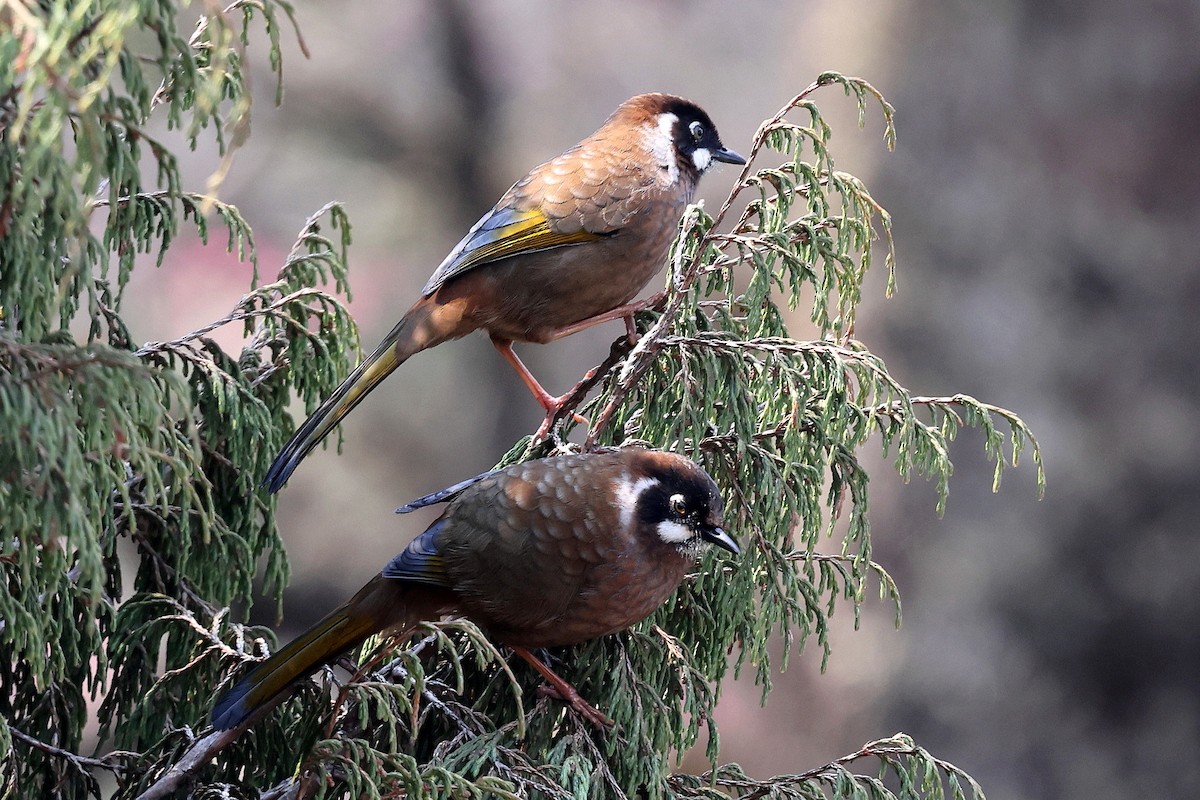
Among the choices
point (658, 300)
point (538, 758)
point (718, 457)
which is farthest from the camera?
point (658, 300)

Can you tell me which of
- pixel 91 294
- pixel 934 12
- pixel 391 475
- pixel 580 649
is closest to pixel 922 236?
pixel 934 12

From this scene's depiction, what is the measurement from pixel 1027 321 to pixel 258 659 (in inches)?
217

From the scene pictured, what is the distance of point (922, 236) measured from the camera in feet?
22.9

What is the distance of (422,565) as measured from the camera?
2.19m

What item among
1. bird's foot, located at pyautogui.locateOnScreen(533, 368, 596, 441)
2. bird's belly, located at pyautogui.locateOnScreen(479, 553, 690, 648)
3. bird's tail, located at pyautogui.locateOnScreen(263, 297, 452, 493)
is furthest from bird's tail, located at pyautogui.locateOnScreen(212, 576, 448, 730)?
bird's foot, located at pyautogui.locateOnScreen(533, 368, 596, 441)

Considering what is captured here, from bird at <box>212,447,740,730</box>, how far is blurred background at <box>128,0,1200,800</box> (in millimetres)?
4284

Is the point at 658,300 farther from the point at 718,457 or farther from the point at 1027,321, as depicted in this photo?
the point at 1027,321

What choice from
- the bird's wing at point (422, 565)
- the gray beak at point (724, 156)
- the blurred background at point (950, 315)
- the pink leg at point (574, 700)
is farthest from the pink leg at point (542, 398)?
the blurred background at point (950, 315)

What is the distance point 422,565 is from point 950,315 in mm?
5262

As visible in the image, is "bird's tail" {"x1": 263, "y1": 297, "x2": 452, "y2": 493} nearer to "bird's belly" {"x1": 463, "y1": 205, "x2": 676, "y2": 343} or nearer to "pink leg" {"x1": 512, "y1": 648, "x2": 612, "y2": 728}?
"bird's belly" {"x1": 463, "y1": 205, "x2": 676, "y2": 343}

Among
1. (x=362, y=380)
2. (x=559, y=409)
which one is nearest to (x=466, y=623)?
(x=559, y=409)

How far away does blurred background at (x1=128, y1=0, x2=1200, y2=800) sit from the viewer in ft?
21.6

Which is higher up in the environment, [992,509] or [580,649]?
[992,509]

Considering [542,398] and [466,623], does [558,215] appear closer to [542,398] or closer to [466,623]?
[542,398]
